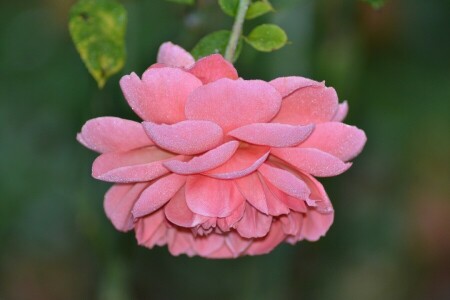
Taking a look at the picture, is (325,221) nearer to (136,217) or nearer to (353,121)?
(136,217)

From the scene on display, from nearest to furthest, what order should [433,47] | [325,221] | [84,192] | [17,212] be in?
[325,221] < [84,192] < [433,47] < [17,212]

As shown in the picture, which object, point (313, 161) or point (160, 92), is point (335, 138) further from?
point (160, 92)

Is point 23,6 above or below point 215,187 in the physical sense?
below

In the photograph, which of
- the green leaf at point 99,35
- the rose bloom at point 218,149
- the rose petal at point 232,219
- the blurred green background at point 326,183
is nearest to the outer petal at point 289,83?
the rose bloom at point 218,149

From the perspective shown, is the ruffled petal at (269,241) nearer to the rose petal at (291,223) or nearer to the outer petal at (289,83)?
the rose petal at (291,223)

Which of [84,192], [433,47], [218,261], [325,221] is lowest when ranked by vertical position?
[218,261]

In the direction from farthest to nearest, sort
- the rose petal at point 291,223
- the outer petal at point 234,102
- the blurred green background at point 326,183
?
the blurred green background at point 326,183 < the rose petal at point 291,223 < the outer petal at point 234,102

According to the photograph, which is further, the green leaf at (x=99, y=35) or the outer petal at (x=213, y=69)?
the green leaf at (x=99, y=35)

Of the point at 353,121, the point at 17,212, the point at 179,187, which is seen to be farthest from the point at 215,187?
the point at 17,212
